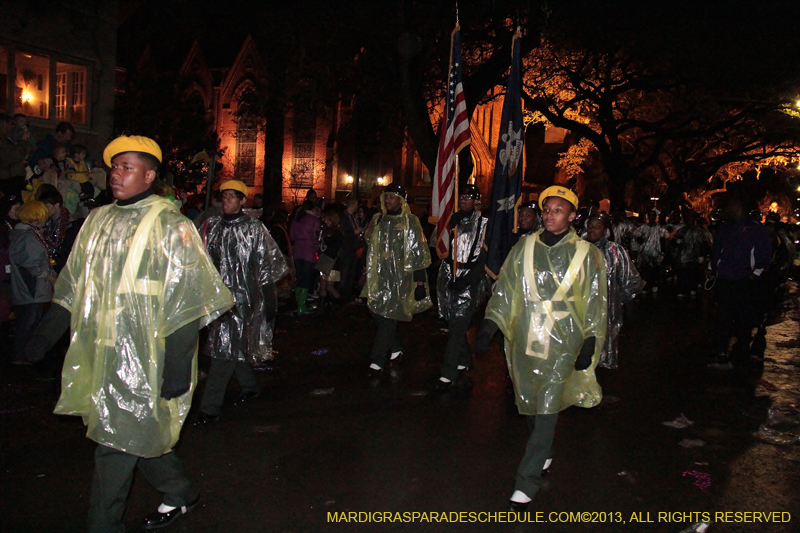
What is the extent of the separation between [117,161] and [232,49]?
42.8 meters

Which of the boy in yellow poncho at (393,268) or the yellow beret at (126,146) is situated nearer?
the yellow beret at (126,146)

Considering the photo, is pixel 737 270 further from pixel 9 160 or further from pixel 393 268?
pixel 9 160

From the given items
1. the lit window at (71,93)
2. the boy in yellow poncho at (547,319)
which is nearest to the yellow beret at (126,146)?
the boy in yellow poncho at (547,319)

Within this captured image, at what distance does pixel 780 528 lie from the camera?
4285 mm

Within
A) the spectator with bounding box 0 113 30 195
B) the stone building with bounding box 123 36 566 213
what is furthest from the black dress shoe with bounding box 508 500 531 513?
the stone building with bounding box 123 36 566 213

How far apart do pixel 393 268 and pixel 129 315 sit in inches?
→ 179

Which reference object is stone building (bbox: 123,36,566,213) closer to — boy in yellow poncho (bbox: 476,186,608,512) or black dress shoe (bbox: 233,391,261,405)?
black dress shoe (bbox: 233,391,261,405)

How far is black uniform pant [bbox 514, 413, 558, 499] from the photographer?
4.37m

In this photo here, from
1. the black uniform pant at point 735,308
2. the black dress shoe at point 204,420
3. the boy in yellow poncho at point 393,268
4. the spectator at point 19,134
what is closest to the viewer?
the black dress shoe at point 204,420

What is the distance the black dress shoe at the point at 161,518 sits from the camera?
4.01m

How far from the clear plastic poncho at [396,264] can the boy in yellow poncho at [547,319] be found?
314 cm

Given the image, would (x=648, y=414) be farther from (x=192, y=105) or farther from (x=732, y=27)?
(x=192, y=105)

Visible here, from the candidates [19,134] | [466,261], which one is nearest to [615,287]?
[466,261]

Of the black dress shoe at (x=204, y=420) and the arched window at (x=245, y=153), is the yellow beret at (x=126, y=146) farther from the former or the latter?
the arched window at (x=245, y=153)
